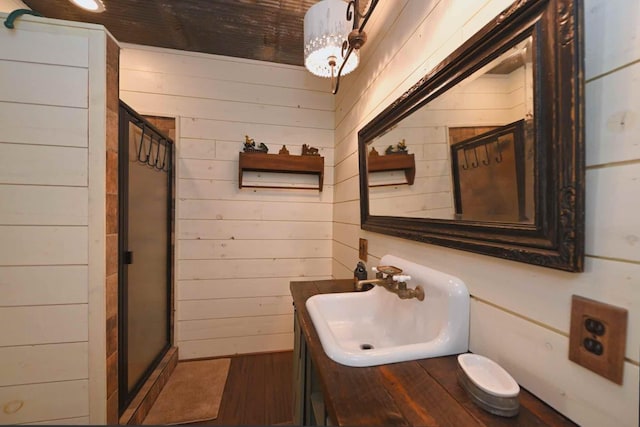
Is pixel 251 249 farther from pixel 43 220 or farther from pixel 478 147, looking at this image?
pixel 478 147

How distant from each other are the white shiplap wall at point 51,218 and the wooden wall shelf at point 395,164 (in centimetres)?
130

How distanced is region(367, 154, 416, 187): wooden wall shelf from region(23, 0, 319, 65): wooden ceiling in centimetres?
112

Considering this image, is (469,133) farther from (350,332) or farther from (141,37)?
(141,37)

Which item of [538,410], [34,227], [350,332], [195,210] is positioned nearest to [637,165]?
[538,410]

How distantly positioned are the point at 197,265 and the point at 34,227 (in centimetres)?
111

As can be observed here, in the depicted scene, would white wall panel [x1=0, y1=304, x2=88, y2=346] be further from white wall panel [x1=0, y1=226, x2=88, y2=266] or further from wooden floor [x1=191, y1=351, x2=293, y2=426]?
wooden floor [x1=191, y1=351, x2=293, y2=426]

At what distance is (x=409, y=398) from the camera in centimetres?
56

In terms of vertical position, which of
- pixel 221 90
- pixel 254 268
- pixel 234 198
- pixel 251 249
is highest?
pixel 221 90

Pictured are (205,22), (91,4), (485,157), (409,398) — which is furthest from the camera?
(205,22)

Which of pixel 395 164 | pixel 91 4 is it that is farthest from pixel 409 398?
pixel 91 4

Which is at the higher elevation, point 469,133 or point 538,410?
point 469,133

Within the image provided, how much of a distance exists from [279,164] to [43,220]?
138 cm

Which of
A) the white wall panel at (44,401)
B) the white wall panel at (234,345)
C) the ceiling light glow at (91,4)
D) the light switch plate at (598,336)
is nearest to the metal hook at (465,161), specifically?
the light switch plate at (598,336)

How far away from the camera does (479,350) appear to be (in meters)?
0.73
